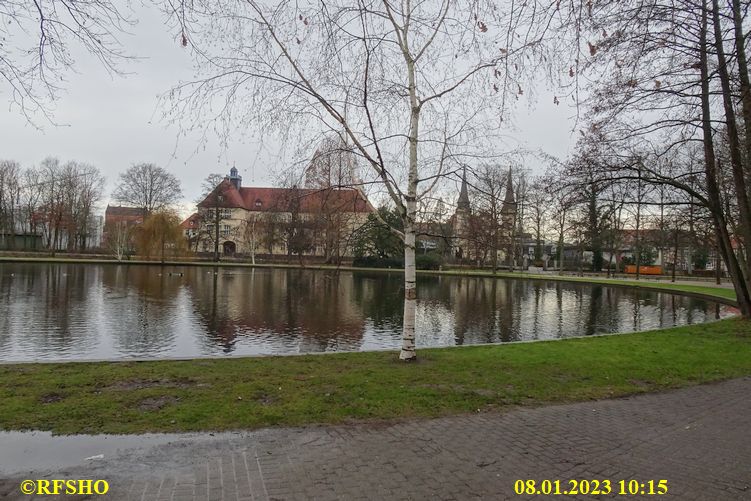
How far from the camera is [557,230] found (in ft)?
189

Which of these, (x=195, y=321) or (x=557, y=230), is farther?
(x=557, y=230)

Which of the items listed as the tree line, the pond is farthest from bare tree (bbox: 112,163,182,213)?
the pond

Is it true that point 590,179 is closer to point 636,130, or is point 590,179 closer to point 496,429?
point 636,130

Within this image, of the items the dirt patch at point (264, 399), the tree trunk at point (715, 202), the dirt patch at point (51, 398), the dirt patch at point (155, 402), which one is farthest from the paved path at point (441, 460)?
the tree trunk at point (715, 202)

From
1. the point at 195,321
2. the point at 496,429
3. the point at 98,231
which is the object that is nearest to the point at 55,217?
the point at 98,231

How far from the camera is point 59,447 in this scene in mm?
4801

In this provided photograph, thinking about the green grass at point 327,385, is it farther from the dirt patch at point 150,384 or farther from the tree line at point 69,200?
the tree line at point 69,200

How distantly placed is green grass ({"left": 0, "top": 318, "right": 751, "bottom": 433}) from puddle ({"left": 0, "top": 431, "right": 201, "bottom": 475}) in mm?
221

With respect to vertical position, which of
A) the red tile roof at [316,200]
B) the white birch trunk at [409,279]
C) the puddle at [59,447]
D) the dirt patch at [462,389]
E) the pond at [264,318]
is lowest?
the pond at [264,318]

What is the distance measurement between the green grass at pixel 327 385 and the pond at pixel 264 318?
11.8 ft

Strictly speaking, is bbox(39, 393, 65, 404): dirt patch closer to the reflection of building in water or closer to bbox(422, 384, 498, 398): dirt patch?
bbox(422, 384, 498, 398): dirt patch

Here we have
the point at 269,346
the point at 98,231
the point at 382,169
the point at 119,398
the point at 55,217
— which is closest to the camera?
the point at 119,398

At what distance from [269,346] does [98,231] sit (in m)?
91.7

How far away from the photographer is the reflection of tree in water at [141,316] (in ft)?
42.9
